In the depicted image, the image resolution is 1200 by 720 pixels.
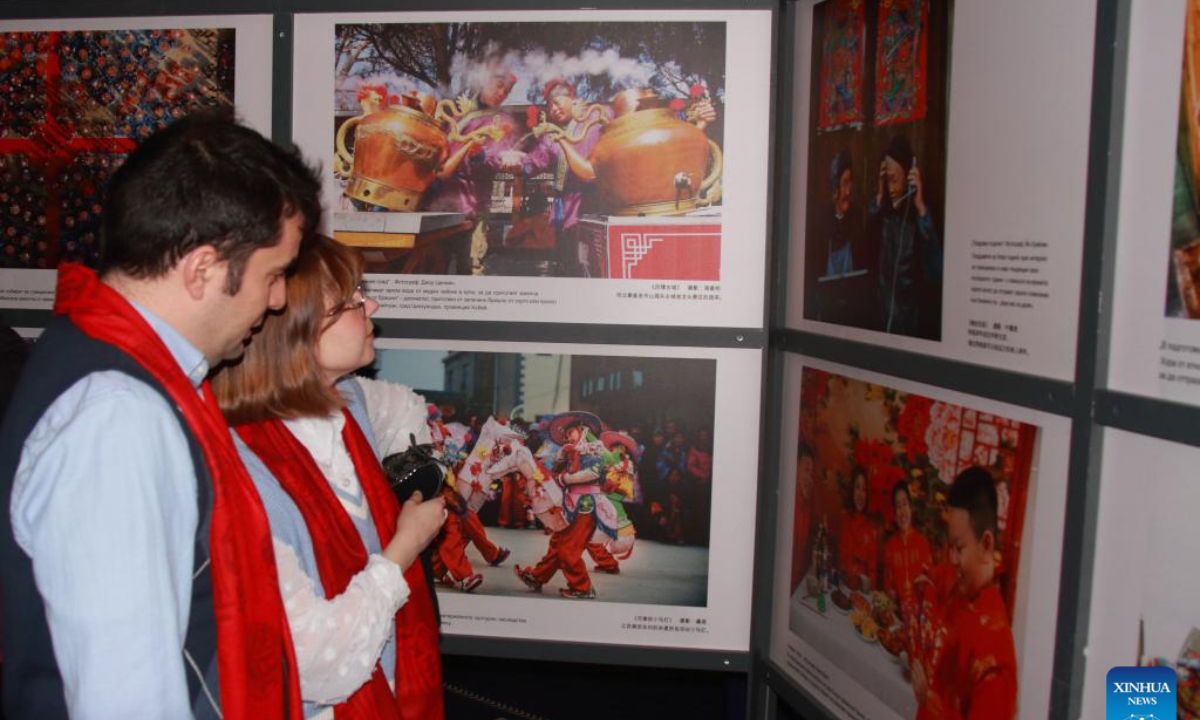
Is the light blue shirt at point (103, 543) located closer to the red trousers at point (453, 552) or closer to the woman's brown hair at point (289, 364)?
the woman's brown hair at point (289, 364)

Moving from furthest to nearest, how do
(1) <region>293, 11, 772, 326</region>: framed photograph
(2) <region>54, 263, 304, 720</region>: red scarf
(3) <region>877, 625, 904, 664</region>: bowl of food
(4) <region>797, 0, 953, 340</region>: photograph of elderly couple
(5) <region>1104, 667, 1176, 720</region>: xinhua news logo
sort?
(1) <region>293, 11, 772, 326</region>: framed photograph → (3) <region>877, 625, 904, 664</region>: bowl of food → (4) <region>797, 0, 953, 340</region>: photograph of elderly couple → (5) <region>1104, 667, 1176, 720</region>: xinhua news logo → (2) <region>54, 263, 304, 720</region>: red scarf

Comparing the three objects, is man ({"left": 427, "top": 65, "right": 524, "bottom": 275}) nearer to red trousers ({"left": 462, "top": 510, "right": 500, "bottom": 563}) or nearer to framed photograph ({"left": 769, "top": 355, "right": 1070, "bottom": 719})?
red trousers ({"left": 462, "top": 510, "right": 500, "bottom": 563})

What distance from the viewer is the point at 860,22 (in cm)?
203

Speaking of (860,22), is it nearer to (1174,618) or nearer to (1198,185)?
(1198,185)

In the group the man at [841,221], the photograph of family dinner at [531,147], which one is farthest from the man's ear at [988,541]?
the photograph of family dinner at [531,147]

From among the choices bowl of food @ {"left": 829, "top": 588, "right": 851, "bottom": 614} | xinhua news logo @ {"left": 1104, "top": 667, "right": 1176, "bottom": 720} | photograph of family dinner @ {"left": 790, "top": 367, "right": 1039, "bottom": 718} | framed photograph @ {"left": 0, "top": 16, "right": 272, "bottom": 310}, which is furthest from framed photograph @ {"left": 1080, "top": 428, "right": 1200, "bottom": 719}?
framed photograph @ {"left": 0, "top": 16, "right": 272, "bottom": 310}

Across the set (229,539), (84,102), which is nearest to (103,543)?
(229,539)

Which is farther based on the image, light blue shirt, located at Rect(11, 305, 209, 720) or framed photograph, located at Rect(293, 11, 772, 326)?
framed photograph, located at Rect(293, 11, 772, 326)

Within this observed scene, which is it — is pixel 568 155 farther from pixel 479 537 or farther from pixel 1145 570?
pixel 1145 570

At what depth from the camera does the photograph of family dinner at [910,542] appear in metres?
1.70

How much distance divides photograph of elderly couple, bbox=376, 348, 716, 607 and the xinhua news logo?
115 cm

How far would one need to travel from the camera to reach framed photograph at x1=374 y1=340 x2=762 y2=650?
249 cm

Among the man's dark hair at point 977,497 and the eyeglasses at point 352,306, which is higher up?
the eyeglasses at point 352,306

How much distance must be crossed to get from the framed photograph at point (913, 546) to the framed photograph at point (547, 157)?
0.41 metres
